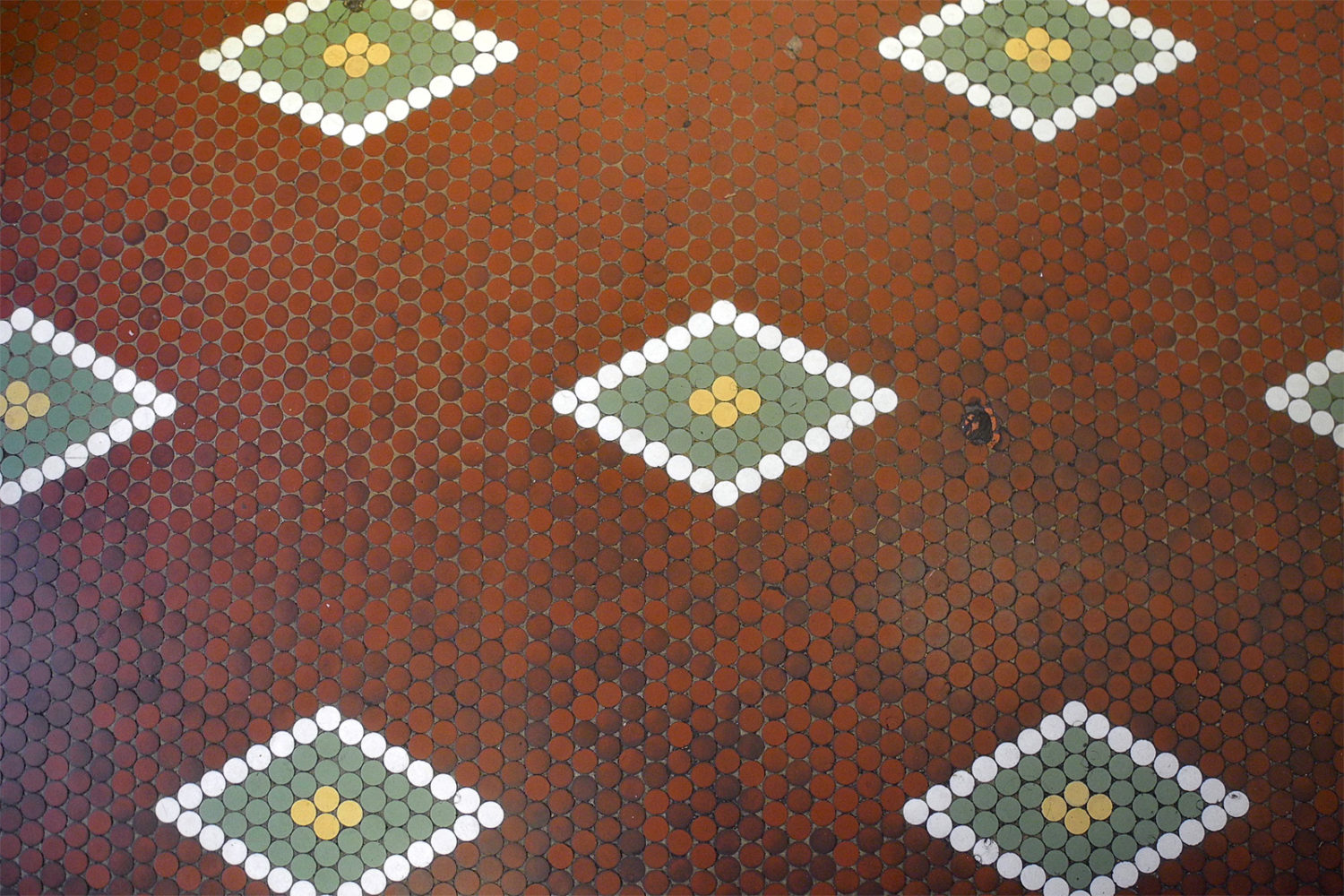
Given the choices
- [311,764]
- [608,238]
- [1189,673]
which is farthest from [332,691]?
[1189,673]

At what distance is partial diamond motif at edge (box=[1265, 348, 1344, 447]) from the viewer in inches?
28.8

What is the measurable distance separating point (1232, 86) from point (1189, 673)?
0.51 metres

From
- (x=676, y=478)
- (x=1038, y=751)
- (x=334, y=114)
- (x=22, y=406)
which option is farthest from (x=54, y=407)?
(x=1038, y=751)

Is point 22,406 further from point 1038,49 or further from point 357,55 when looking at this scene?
point 1038,49

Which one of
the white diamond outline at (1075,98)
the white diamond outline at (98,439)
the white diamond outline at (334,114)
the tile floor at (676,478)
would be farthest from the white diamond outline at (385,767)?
the white diamond outline at (1075,98)

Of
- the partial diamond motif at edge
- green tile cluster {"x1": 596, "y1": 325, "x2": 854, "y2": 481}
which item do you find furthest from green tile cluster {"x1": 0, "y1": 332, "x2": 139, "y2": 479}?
the partial diamond motif at edge

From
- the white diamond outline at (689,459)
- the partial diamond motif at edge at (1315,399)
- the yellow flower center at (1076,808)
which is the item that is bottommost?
the yellow flower center at (1076,808)

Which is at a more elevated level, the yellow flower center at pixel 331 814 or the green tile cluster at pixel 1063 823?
the green tile cluster at pixel 1063 823

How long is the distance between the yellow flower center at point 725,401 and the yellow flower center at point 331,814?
0.42 metres

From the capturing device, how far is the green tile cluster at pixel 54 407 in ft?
2.41

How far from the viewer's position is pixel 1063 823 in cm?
71

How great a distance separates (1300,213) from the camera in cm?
76

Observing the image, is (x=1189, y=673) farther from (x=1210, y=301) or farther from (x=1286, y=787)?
(x=1210, y=301)

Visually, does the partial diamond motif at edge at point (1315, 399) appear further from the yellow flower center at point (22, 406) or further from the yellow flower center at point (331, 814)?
the yellow flower center at point (22, 406)
